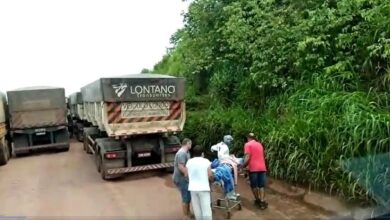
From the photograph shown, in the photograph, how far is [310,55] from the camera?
9.57 metres

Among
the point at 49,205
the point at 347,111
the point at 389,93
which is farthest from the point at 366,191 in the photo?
the point at 49,205

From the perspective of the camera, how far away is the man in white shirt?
639 centimetres

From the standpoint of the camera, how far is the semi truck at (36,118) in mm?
16953

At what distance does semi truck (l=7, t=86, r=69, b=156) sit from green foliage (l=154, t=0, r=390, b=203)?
702 cm

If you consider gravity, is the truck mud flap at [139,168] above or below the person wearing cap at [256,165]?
below

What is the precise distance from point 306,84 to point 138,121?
4.57m

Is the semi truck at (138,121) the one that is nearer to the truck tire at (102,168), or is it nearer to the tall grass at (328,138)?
the truck tire at (102,168)

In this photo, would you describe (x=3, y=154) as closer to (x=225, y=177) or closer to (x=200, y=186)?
(x=225, y=177)

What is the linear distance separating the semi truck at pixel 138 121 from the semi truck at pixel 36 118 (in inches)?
253

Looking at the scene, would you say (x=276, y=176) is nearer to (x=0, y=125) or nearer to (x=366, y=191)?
(x=366, y=191)

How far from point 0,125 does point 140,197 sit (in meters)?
8.74

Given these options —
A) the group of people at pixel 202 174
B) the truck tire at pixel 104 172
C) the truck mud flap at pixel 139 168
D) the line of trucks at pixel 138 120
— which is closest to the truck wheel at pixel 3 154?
the line of trucks at pixel 138 120

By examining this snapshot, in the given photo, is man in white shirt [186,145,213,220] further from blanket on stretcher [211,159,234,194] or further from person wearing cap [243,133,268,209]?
person wearing cap [243,133,268,209]

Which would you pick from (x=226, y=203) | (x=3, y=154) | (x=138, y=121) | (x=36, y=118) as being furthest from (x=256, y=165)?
(x=36, y=118)
